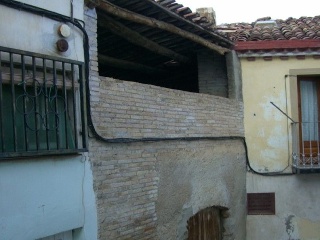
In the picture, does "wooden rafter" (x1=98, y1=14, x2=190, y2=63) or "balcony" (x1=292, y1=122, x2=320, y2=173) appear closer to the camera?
"wooden rafter" (x1=98, y1=14, x2=190, y2=63)

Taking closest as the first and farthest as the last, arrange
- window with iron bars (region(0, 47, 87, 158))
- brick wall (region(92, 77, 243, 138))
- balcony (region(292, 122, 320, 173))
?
window with iron bars (region(0, 47, 87, 158)), brick wall (region(92, 77, 243, 138)), balcony (region(292, 122, 320, 173))

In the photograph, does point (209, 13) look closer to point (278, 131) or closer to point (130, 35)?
point (278, 131)

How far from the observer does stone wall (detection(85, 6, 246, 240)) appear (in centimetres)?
577

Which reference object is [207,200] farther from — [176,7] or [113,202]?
[176,7]

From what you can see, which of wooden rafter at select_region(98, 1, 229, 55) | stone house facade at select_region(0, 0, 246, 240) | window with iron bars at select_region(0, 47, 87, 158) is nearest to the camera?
window with iron bars at select_region(0, 47, 87, 158)

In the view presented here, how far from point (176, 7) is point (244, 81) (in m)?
2.95

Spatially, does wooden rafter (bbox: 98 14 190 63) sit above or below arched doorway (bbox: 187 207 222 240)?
above

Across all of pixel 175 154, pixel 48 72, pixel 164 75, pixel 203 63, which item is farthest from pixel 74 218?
pixel 164 75

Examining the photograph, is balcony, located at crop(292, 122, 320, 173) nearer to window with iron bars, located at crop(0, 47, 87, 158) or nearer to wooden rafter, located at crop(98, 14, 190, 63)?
wooden rafter, located at crop(98, 14, 190, 63)

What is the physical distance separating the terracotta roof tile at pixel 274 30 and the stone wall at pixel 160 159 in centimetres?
157

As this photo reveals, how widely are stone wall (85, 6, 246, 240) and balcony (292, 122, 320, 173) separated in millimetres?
1142

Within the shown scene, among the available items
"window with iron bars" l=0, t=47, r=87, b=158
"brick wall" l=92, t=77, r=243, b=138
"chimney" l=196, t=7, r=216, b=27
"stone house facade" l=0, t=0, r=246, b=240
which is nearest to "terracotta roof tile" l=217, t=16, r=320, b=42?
"chimney" l=196, t=7, r=216, b=27

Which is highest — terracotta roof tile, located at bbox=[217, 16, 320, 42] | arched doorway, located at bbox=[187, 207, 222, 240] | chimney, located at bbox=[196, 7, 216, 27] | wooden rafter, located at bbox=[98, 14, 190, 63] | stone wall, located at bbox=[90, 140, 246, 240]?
chimney, located at bbox=[196, 7, 216, 27]

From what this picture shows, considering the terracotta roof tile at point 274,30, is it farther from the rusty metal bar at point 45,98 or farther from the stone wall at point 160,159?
the rusty metal bar at point 45,98
